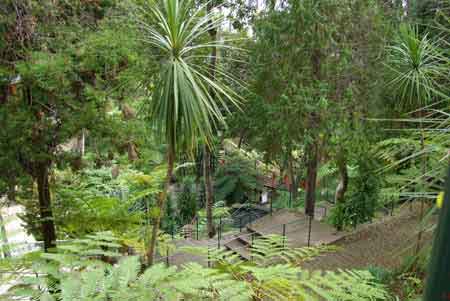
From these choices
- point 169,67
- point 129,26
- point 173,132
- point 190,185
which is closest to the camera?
point 169,67

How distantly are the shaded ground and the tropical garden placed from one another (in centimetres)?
4

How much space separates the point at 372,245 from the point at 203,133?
5288 millimetres

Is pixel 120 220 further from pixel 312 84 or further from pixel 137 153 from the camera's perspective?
pixel 312 84

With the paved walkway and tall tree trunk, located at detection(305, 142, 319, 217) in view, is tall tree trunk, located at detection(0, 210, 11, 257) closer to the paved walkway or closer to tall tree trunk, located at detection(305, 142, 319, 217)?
the paved walkway

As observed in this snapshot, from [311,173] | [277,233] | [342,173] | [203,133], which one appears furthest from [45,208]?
[342,173]

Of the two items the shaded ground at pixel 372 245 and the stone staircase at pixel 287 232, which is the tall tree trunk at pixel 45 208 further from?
the shaded ground at pixel 372 245

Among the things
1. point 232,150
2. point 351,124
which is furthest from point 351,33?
point 232,150

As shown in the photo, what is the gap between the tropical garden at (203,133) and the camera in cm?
229

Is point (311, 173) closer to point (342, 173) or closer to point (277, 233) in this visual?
point (342, 173)

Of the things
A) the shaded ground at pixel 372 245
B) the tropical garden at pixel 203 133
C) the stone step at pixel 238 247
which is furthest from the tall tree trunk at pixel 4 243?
the shaded ground at pixel 372 245

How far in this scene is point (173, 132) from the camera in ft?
8.89

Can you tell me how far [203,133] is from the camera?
260 centimetres

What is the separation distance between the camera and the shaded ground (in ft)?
19.1

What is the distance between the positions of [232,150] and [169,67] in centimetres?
1121
